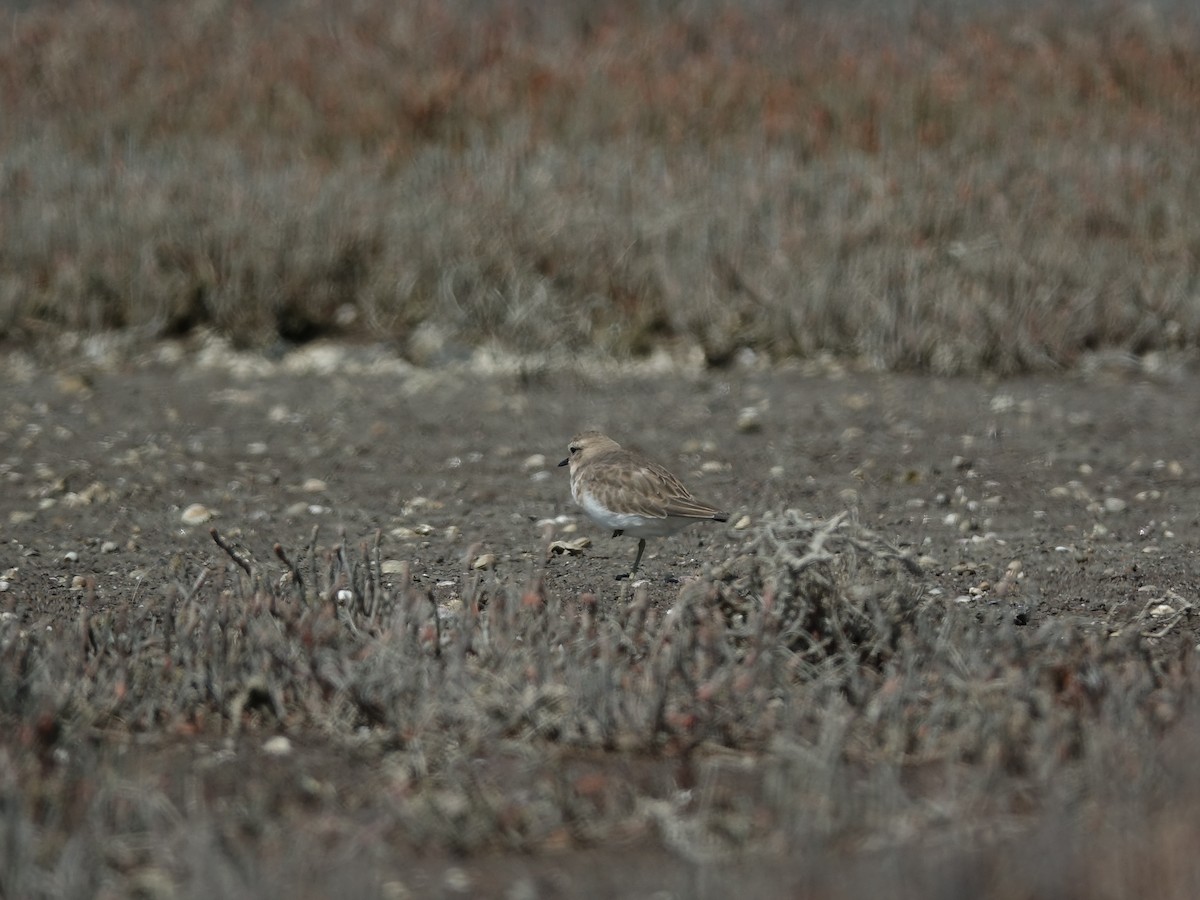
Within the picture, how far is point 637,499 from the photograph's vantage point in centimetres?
559

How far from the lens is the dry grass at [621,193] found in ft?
30.5

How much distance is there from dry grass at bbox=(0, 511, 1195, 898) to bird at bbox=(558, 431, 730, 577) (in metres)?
0.65

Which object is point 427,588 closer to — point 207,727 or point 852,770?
point 207,727

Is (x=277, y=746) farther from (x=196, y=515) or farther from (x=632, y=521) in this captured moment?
(x=196, y=515)

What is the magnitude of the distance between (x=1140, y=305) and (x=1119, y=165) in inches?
66.2

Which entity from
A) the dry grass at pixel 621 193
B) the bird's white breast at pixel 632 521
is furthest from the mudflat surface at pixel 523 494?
the dry grass at pixel 621 193

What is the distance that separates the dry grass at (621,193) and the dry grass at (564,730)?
444cm

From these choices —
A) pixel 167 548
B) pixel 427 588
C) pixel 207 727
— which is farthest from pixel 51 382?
pixel 207 727

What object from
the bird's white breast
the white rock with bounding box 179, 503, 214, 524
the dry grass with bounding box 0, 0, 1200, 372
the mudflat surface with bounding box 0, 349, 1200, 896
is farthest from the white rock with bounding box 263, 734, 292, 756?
the dry grass with bounding box 0, 0, 1200, 372

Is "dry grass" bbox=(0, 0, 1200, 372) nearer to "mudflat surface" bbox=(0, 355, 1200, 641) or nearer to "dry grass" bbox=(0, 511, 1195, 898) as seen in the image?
"mudflat surface" bbox=(0, 355, 1200, 641)

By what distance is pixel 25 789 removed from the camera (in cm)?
367

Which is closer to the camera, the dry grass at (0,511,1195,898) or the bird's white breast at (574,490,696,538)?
the dry grass at (0,511,1195,898)

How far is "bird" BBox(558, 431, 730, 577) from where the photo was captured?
5.58 m

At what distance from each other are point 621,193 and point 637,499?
17.3ft
